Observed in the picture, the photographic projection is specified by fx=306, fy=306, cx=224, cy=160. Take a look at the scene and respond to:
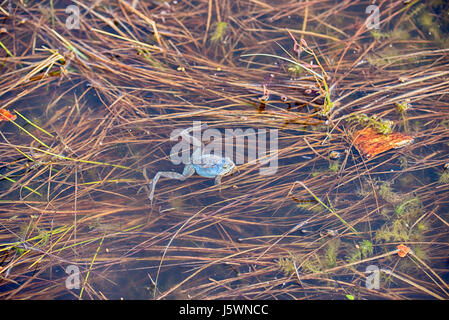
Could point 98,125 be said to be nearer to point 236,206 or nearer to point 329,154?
point 236,206

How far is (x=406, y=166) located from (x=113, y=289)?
327cm

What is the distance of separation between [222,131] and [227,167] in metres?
0.51

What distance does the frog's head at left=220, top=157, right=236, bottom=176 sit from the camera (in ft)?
10.8

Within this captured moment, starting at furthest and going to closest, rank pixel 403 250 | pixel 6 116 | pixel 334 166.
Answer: pixel 6 116
pixel 334 166
pixel 403 250

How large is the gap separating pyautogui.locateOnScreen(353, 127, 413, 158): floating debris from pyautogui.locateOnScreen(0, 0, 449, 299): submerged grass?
0.21 ft

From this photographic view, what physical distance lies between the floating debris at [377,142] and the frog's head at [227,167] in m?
1.36

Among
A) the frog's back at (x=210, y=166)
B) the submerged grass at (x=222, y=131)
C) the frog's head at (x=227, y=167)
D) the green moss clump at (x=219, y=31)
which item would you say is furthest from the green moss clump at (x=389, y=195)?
the green moss clump at (x=219, y=31)

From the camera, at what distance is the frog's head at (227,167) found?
10.8 ft

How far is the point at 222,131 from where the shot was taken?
3.58 metres

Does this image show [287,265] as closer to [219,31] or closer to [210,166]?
[210,166]

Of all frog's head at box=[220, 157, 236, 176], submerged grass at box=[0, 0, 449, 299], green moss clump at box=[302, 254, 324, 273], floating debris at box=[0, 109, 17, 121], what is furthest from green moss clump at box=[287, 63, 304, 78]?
floating debris at box=[0, 109, 17, 121]

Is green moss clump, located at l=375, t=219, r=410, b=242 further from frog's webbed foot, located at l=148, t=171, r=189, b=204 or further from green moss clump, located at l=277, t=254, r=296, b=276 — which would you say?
frog's webbed foot, located at l=148, t=171, r=189, b=204

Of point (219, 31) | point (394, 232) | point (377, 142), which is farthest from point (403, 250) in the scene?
point (219, 31)

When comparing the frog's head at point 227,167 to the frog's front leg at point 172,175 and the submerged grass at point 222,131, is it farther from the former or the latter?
the frog's front leg at point 172,175
